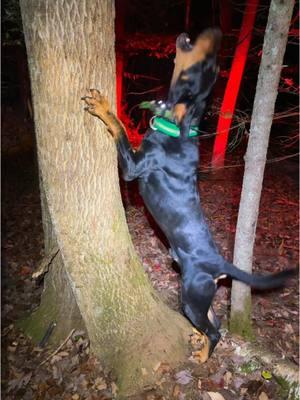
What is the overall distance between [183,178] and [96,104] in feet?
3.01

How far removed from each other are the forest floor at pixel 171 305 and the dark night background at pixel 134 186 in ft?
0.07

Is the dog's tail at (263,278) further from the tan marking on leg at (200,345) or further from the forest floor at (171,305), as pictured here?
the forest floor at (171,305)

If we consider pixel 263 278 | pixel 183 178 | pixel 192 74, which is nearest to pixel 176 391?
pixel 263 278

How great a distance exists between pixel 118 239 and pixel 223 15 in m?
9.62

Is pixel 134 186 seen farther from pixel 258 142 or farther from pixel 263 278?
pixel 263 278

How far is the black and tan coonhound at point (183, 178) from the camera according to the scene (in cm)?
284

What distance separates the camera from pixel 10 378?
3705 millimetres

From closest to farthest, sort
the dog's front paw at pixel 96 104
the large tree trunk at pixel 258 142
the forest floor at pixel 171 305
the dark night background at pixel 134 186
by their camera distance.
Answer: the dog's front paw at pixel 96 104
the large tree trunk at pixel 258 142
the forest floor at pixel 171 305
the dark night background at pixel 134 186

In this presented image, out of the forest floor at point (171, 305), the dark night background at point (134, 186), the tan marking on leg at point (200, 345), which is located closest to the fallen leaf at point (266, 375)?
the forest floor at point (171, 305)

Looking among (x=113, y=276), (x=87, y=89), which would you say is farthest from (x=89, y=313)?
(x=87, y=89)

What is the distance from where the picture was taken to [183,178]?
3023mm

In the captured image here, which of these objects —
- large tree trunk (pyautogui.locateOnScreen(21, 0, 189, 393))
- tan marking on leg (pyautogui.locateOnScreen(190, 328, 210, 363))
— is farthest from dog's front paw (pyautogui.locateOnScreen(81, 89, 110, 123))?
tan marking on leg (pyautogui.locateOnScreen(190, 328, 210, 363))

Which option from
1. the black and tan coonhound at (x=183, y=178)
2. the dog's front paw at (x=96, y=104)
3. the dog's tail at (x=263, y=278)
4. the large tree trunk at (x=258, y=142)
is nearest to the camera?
the dog's front paw at (x=96, y=104)

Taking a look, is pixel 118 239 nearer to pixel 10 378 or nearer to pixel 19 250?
pixel 10 378
